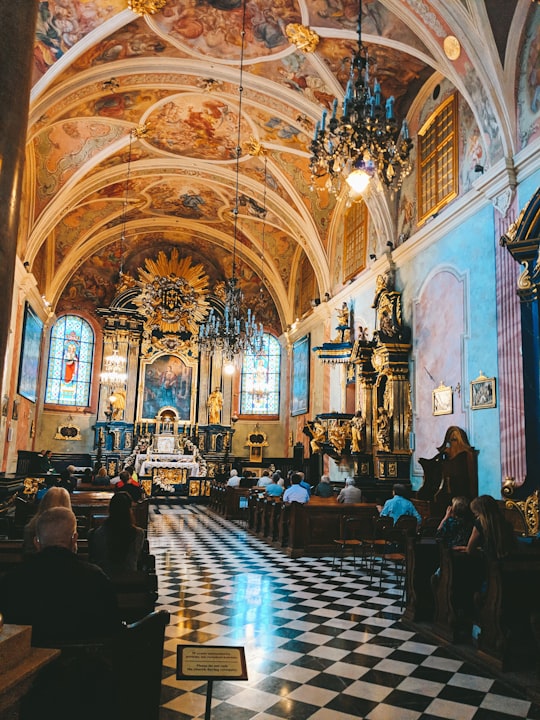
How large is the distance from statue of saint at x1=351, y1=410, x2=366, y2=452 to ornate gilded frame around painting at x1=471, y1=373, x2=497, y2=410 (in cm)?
413

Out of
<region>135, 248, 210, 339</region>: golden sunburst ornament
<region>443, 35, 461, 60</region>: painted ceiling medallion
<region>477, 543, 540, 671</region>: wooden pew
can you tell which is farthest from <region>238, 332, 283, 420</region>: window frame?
<region>477, 543, 540, 671</region>: wooden pew

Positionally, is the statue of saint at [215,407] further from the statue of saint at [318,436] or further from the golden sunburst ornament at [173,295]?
the statue of saint at [318,436]

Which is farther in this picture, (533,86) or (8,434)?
(8,434)

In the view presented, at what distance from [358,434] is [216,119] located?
8.89 meters

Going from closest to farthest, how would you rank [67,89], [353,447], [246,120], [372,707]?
[372,707] < [67,89] < [353,447] < [246,120]

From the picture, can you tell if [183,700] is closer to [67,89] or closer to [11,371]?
[67,89]

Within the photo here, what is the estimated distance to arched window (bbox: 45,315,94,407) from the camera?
73.5 ft

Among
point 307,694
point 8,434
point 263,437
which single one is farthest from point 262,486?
point 307,694

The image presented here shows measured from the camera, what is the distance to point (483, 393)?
32.1 ft

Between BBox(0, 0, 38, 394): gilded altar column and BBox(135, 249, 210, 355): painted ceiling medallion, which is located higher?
BBox(135, 249, 210, 355): painted ceiling medallion

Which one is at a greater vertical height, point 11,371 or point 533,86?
point 533,86

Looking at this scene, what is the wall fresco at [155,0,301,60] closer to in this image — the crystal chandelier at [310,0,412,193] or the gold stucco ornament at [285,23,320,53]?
the gold stucco ornament at [285,23,320,53]

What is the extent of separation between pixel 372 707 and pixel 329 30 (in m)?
11.2

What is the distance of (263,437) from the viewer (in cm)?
2380
